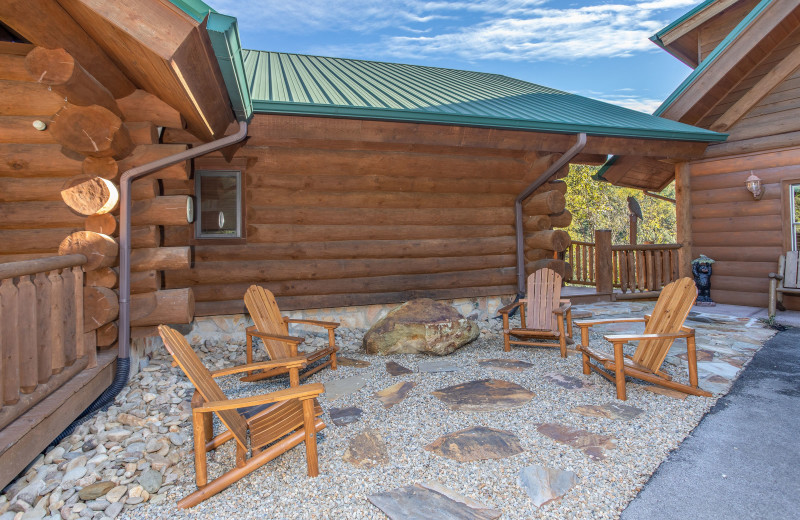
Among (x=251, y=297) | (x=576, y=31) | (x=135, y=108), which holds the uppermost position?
(x=576, y=31)

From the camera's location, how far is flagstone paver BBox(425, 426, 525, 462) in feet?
8.99

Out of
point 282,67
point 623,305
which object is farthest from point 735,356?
point 282,67

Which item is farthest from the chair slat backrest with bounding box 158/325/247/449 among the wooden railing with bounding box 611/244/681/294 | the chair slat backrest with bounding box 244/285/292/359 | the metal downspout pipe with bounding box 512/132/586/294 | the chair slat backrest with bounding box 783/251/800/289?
the wooden railing with bounding box 611/244/681/294

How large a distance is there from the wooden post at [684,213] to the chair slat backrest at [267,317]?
740cm

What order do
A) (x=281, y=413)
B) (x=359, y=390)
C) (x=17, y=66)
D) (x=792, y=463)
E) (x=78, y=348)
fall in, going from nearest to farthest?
(x=792, y=463), (x=281, y=413), (x=78, y=348), (x=17, y=66), (x=359, y=390)

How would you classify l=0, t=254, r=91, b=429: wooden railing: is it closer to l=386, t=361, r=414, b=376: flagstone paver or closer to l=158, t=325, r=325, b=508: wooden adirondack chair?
l=158, t=325, r=325, b=508: wooden adirondack chair

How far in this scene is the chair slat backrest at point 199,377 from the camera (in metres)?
2.38

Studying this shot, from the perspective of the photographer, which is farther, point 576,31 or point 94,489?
point 576,31

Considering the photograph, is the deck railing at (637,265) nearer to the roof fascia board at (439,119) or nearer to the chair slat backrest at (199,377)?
the roof fascia board at (439,119)

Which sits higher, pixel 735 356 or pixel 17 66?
pixel 17 66

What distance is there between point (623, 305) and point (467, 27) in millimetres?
69050

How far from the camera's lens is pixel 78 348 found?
3.36 meters

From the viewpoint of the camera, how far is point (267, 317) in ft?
14.3

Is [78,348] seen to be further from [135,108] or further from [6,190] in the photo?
[135,108]
